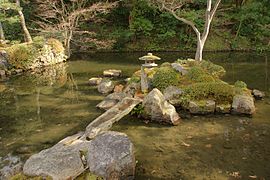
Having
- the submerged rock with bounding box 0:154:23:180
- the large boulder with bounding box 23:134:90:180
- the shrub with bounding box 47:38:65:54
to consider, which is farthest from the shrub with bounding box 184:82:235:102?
the shrub with bounding box 47:38:65:54

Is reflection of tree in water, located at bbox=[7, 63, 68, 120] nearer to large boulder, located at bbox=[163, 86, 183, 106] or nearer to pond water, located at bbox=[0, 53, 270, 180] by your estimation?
pond water, located at bbox=[0, 53, 270, 180]

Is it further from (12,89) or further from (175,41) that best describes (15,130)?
(175,41)

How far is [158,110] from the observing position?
37.8 feet

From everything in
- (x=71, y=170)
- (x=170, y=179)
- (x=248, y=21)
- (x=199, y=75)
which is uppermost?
(x=248, y=21)

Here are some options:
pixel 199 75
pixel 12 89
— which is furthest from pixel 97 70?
pixel 199 75

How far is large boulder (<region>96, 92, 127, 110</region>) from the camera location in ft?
43.6

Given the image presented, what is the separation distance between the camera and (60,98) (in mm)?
15102

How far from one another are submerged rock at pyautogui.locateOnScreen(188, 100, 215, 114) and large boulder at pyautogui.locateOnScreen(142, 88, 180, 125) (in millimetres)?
932

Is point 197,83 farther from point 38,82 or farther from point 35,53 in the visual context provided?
point 35,53

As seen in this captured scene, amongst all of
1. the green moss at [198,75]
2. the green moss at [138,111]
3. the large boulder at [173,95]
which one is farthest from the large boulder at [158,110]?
the green moss at [198,75]

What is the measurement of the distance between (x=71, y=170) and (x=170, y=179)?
2481mm

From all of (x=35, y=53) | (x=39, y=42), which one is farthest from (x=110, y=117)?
(x=39, y=42)

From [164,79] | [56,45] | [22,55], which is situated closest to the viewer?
[164,79]

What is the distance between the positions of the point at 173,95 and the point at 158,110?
2033 mm
